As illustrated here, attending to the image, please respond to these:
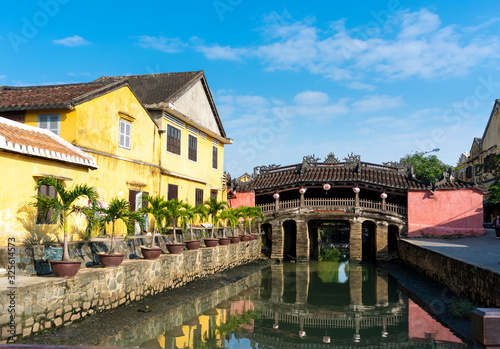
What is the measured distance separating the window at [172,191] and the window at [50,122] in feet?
19.4

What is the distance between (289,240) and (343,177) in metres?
6.94

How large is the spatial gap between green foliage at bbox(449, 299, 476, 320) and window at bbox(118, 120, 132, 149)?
1169 cm

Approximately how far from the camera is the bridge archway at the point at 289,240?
Answer: 29.6 m

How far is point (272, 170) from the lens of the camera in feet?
98.2

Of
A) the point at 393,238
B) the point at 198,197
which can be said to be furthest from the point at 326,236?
the point at 198,197

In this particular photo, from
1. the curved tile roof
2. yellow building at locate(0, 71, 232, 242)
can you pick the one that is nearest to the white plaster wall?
yellow building at locate(0, 71, 232, 242)

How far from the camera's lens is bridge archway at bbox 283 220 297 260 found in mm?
29552

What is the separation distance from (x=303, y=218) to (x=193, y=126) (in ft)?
34.1

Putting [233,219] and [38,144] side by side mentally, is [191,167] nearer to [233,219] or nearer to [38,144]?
[233,219]

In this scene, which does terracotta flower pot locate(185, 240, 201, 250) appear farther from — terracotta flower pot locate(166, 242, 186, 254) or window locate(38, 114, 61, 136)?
window locate(38, 114, 61, 136)

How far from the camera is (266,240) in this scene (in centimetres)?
2964

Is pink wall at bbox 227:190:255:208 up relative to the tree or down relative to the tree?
down

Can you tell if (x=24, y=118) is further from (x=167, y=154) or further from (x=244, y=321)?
(x=244, y=321)

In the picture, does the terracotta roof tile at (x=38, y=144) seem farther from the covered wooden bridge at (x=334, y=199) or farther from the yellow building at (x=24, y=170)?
the covered wooden bridge at (x=334, y=199)
